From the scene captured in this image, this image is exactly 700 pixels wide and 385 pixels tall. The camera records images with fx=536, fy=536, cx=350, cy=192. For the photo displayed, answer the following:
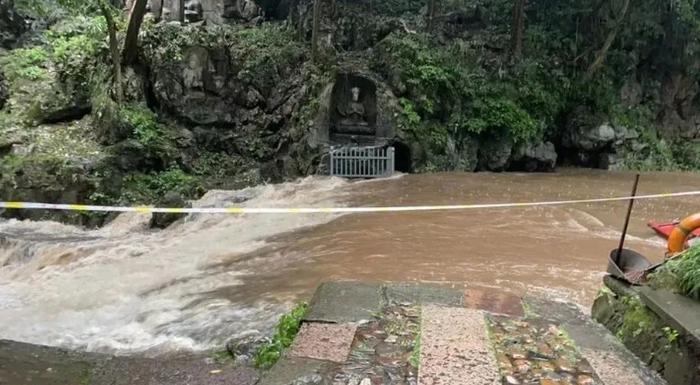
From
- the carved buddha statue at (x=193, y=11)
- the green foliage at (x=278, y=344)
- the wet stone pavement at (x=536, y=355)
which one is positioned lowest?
the green foliage at (x=278, y=344)

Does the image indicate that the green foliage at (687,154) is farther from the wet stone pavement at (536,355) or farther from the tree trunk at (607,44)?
the wet stone pavement at (536,355)

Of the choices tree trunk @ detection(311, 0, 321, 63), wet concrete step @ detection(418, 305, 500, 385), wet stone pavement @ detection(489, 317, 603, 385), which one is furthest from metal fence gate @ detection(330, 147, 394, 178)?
wet stone pavement @ detection(489, 317, 603, 385)

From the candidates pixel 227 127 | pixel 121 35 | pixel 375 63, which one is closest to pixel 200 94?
pixel 227 127

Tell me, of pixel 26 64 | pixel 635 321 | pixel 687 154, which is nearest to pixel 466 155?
pixel 687 154

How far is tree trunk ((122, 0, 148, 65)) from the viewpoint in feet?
44.1

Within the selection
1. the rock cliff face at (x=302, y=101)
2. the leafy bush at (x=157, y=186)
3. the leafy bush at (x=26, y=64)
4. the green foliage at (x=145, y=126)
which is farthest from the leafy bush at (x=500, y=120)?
the leafy bush at (x=26, y=64)

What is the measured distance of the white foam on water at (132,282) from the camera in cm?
473

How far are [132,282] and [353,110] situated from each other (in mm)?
10810

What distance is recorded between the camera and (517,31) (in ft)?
61.3

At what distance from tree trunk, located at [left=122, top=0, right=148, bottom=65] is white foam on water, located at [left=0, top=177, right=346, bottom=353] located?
6.03 metres

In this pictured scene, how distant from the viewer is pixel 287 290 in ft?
18.4

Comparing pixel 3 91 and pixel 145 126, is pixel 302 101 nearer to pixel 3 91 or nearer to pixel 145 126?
pixel 145 126

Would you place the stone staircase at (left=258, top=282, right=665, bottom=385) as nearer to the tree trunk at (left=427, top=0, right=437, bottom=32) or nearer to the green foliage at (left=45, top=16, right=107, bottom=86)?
the green foliage at (left=45, top=16, right=107, bottom=86)

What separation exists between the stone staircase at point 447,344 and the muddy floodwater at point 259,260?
158cm
